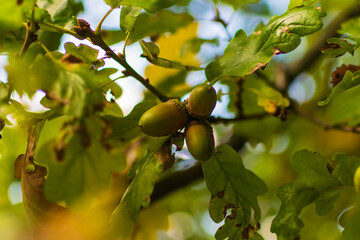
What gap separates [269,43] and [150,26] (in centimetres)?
76

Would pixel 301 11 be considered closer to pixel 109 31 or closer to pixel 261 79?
pixel 109 31

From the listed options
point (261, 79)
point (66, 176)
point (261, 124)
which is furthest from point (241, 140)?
point (66, 176)

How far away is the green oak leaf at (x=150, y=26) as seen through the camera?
170 centimetres

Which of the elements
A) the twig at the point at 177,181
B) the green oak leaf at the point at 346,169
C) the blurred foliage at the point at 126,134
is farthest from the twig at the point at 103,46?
the twig at the point at 177,181

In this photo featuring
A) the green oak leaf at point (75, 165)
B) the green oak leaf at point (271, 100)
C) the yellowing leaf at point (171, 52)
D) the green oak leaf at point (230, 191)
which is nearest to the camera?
the green oak leaf at point (75, 165)

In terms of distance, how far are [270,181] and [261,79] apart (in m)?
0.92

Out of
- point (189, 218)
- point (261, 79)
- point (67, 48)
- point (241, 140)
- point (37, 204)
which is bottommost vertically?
point (189, 218)

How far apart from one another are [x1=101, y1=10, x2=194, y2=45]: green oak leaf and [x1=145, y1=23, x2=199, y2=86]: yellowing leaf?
0.68ft

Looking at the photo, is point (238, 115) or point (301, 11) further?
point (238, 115)

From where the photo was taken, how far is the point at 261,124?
227 centimetres

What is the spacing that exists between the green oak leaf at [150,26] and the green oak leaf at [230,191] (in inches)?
23.6

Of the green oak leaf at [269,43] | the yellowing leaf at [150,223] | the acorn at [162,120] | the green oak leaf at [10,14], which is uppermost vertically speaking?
the green oak leaf at [10,14]

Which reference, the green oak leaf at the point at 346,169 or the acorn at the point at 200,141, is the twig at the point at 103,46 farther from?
the green oak leaf at the point at 346,169

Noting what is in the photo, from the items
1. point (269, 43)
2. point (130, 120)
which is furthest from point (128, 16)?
point (269, 43)
